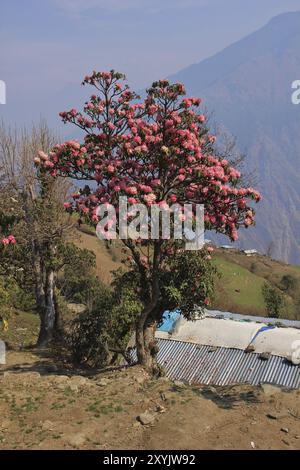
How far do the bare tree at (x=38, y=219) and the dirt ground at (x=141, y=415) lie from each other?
9.71m

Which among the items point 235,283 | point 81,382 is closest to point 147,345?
point 81,382

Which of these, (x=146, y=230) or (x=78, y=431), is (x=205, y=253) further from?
(x=78, y=431)

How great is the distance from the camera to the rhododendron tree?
513 inches

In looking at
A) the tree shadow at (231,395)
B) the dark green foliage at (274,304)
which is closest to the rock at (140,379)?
the tree shadow at (231,395)

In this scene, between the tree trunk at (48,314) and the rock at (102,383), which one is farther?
the tree trunk at (48,314)

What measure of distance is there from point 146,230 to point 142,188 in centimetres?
115

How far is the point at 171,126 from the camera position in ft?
43.6

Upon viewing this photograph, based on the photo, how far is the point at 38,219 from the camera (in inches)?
929

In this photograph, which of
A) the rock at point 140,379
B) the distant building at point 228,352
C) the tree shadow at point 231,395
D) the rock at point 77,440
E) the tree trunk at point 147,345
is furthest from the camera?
the distant building at point 228,352

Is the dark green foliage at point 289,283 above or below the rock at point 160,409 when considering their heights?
below

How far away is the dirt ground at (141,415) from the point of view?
10.2 m

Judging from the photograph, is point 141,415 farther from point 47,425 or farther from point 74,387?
point 74,387

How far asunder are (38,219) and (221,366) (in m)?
10.6

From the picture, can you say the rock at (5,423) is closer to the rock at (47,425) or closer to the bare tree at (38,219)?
the rock at (47,425)
